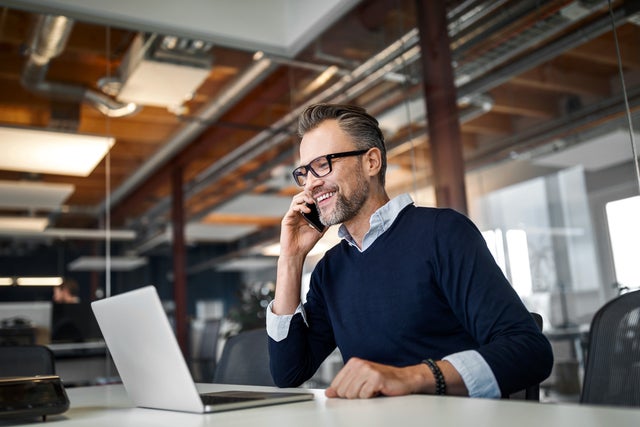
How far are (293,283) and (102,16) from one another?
3.60 meters

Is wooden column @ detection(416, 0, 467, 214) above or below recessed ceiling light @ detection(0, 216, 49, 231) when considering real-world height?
above

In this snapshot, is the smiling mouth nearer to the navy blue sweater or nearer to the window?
the navy blue sweater

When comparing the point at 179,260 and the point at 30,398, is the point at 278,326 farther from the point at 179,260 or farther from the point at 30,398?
the point at 179,260

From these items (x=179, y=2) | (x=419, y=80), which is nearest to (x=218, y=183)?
(x=179, y=2)

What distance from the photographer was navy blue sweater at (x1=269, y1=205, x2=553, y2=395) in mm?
1435

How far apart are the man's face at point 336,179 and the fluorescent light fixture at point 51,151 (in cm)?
320

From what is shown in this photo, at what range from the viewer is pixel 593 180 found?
3242 millimetres

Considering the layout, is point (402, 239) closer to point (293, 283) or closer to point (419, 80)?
point (293, 283)

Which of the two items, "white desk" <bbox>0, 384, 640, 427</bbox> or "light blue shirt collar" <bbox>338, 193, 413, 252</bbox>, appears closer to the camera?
"white desk" <bbox>0, 384, 640, 427</bbox>

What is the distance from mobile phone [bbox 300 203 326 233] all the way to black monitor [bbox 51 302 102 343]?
2960 millimetres

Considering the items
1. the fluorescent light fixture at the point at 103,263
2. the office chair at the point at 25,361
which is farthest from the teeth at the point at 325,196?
the fluorescent light fixture at the point at 103,263

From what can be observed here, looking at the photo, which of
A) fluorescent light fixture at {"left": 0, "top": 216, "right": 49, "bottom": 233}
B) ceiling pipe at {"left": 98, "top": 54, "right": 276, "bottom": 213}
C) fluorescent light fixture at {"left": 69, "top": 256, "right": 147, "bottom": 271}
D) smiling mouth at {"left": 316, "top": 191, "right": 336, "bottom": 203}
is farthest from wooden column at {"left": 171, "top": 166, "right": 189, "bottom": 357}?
smiling mouth at {"left": 316, "top": 191, "right": 336, "bottom": 203}

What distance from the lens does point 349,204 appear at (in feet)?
6.32

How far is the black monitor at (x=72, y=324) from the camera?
443cm
